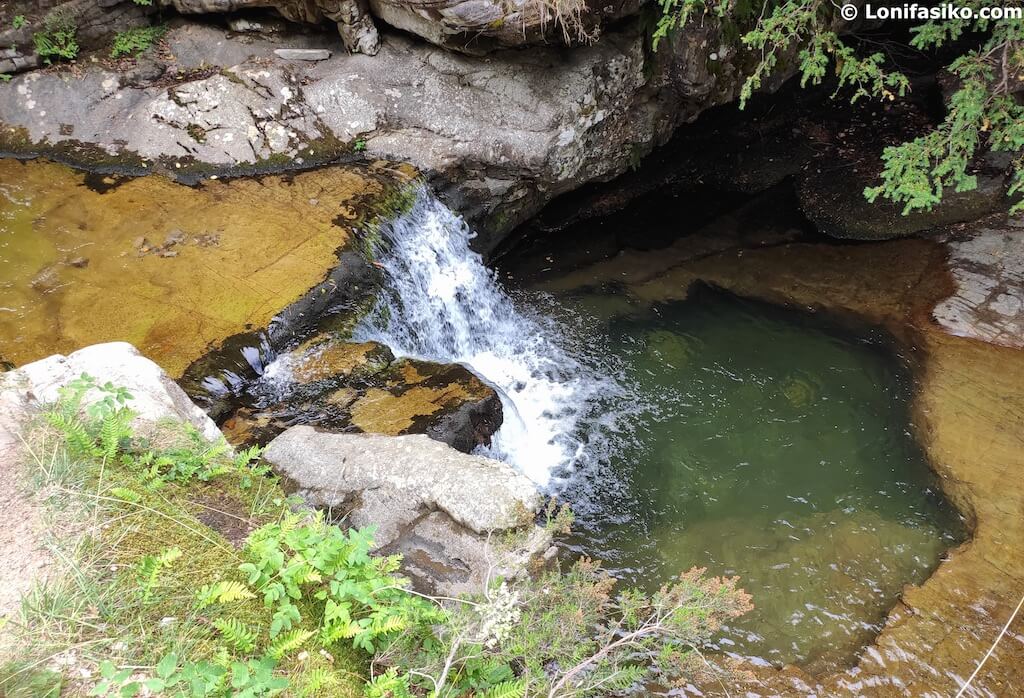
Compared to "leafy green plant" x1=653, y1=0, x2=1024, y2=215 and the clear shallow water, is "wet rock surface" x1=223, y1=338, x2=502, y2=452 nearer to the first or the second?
the clear shallow water

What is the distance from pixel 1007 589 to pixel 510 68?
6.97 meters

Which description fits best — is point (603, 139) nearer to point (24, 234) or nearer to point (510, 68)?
point (510, 68)

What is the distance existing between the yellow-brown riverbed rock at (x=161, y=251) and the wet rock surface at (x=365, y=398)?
60 centimetres

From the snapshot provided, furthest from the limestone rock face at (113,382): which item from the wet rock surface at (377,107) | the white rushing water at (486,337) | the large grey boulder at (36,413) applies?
the wet rock surface at (377,107)

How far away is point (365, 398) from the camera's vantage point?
5098mm

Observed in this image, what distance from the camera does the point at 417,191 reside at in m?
7.06

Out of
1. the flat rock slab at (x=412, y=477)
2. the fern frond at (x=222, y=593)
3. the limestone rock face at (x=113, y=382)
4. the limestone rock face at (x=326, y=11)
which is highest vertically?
the limestone rock face at (x=326, y=11)

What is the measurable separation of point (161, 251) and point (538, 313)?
405 centimetres

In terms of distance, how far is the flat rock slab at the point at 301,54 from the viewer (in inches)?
304

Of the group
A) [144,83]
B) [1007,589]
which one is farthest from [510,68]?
[1007,589]

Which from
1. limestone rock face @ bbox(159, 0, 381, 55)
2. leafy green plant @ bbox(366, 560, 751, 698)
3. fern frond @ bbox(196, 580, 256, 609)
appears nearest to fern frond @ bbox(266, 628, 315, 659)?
fern frond @ bbox(196, 580, 256, 609)

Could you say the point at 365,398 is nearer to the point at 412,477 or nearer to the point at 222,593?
the point at 412,477

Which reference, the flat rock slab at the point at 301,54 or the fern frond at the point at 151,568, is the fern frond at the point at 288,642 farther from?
the flat rock slab at the point at 301,54

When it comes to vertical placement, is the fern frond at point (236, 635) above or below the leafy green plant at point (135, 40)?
below
